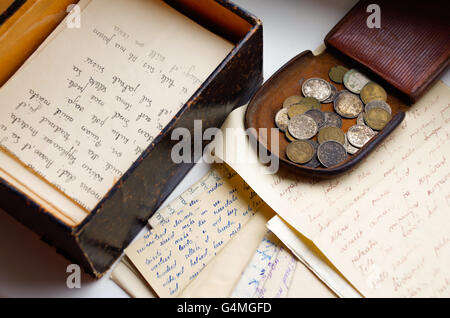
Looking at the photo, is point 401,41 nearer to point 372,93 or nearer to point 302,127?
point 372,93

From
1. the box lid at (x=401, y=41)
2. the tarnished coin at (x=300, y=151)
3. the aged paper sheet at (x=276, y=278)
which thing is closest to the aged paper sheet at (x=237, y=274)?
the aged paper sheet at (x=276, y=278)

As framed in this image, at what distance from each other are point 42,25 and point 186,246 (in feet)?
1.71

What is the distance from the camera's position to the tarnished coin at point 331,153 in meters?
0.88

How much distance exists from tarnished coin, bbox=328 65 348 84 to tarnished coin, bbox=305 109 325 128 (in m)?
0.09

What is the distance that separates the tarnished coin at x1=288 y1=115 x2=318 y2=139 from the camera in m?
0.91

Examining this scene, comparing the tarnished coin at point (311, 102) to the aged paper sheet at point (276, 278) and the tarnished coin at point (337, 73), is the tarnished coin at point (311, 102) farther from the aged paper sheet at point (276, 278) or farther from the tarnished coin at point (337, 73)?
the aged paper sheet at point (276, 278)

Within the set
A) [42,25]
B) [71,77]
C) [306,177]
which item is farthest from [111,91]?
[306,177]

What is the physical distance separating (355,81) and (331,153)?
176mm

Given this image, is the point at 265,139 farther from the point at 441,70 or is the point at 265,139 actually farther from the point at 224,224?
the point at 441,70

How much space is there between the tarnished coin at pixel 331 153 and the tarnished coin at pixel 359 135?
27mm

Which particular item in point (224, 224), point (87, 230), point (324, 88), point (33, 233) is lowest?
point (33, 233)

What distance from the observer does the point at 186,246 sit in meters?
0.87

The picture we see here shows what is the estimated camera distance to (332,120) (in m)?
0.93

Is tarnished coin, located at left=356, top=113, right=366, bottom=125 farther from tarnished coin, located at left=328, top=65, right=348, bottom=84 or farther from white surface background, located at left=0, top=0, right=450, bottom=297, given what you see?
white surface background, located at left=0, top=0, right=450, bottom=297
